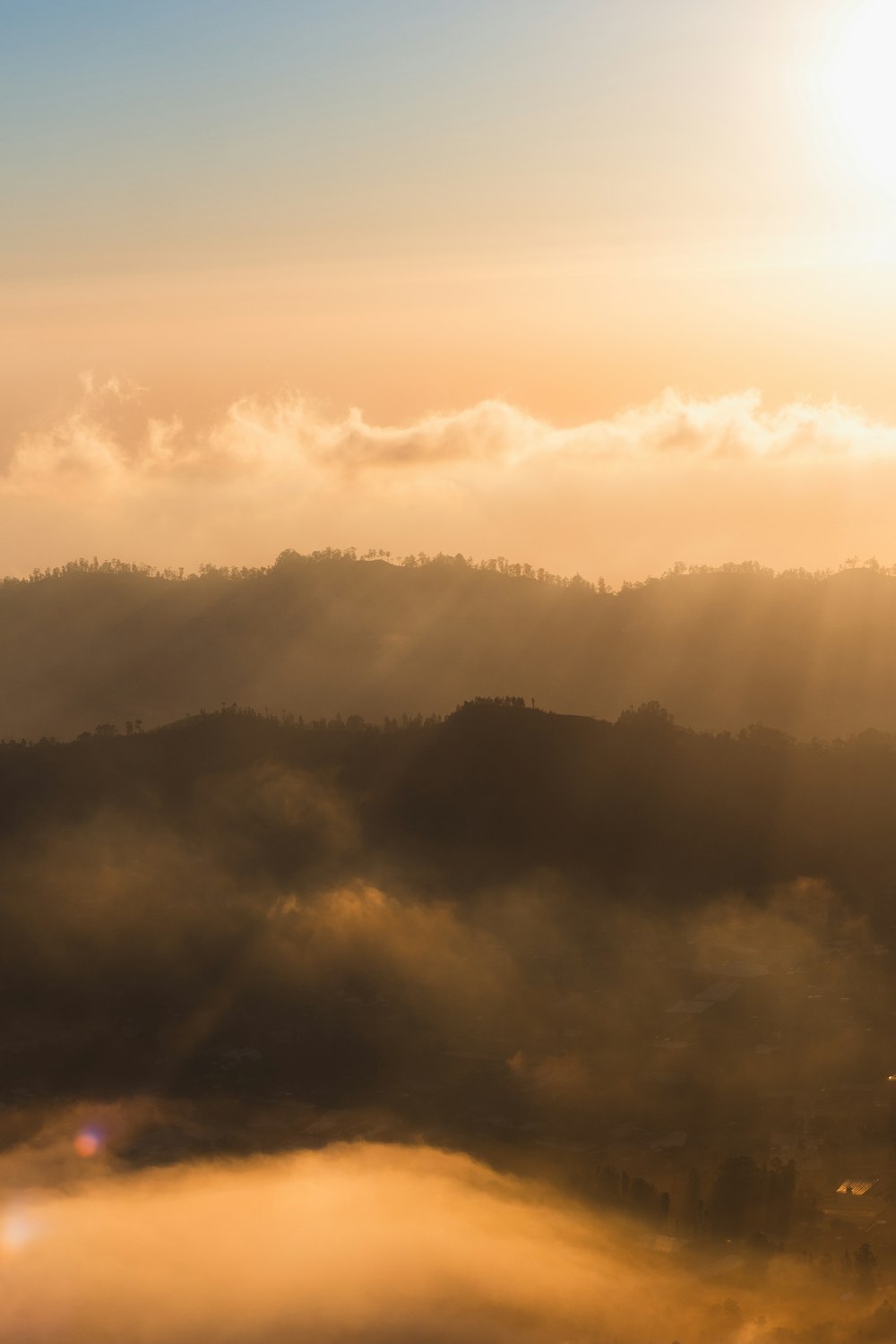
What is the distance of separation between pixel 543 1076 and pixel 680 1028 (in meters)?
15.7

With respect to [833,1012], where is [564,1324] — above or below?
below

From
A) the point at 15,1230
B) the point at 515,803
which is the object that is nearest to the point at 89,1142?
the point at 15,1230

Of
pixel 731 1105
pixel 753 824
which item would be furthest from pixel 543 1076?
pixel 753 824

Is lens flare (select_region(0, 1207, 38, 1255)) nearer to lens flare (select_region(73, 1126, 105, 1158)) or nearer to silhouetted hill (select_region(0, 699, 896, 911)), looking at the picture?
lens flare (select_region(73, 1126, 105, 1158))

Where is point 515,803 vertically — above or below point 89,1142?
above

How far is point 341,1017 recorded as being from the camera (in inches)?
5261

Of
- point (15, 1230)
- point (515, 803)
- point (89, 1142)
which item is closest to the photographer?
point (15, 1230)

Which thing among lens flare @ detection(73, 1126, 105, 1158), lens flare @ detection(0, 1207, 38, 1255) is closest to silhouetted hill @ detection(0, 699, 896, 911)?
lens flare @ detection(73, 1126, 105, 1158)

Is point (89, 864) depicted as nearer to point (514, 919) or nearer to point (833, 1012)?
point (514, 919)

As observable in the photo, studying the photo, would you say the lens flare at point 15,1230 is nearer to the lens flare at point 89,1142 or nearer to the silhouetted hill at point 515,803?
the lens flare at point 89,1142

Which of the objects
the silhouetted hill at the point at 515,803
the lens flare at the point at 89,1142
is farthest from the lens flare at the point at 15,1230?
the silhouetted hill at the point at 515,803

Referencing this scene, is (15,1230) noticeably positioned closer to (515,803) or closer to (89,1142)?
(89,1142)

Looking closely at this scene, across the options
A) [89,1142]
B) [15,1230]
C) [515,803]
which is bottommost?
[15,1230]

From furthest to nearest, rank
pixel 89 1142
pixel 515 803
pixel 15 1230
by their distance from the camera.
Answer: pixel 515 803 → pixel 89 1142 → pixel 15 1230
